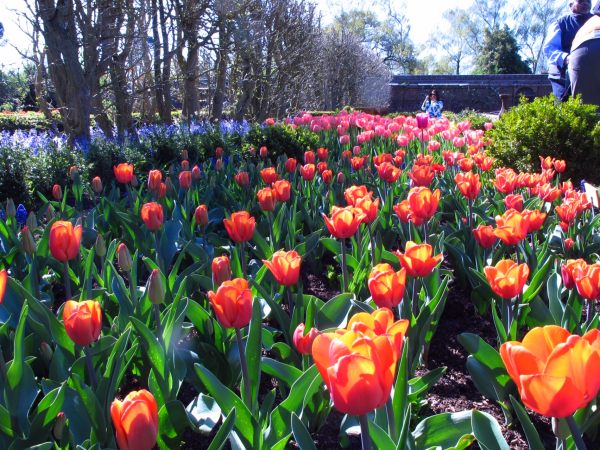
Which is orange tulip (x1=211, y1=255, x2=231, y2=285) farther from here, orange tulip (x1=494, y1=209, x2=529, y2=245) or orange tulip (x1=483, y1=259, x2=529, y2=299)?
orange tulip (x1=494, y1=209, x2=529, y2=245)

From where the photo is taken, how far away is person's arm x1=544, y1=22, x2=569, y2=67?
20.0ft

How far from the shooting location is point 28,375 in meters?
1.44

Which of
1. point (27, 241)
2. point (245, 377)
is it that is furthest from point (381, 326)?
point (27, 241)

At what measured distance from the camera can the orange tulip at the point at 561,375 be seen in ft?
2.49

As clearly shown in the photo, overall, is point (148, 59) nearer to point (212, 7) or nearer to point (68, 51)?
point (212, 7)

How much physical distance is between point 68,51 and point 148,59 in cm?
355

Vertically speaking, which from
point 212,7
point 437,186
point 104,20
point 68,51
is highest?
point 212,7

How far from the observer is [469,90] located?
26.9 meters

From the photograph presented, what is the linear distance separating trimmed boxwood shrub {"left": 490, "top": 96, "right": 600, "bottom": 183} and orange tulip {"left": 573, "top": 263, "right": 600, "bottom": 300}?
146 inches

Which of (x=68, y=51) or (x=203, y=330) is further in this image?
(x=68, y=51)

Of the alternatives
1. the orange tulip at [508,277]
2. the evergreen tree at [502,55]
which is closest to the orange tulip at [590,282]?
the orange tulip at [508,277]

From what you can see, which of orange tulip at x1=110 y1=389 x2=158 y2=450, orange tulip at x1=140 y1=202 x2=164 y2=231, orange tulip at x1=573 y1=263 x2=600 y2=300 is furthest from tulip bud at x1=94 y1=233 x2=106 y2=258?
orange tulip at x1=573 y1=263 x2=600 y2=300

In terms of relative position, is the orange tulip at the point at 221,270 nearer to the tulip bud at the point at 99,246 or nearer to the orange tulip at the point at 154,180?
the tulip bud at the point at 99,246

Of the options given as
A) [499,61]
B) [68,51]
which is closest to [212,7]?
[68,51]
